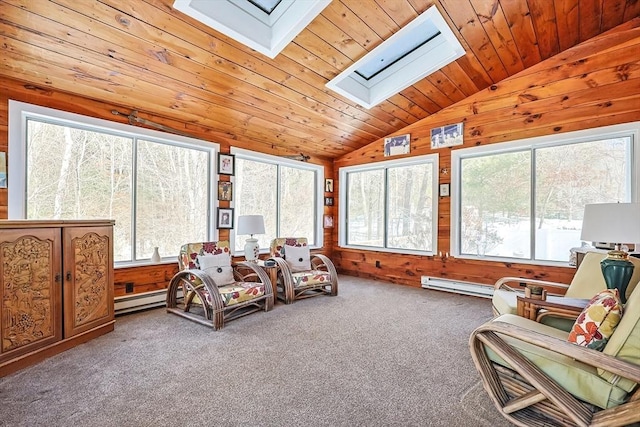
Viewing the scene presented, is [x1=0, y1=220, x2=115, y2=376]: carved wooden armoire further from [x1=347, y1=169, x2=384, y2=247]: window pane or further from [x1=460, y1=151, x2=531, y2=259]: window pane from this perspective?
[x1=460, y1=151, x2=531, y2=259]: window pane

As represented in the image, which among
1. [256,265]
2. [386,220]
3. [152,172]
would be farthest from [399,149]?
[152,172]

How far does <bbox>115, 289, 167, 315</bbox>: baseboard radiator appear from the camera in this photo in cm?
349

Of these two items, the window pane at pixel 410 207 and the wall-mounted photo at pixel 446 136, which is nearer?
the wall-mounted photo at pixel 446 136

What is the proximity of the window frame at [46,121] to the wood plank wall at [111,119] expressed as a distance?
0.04m

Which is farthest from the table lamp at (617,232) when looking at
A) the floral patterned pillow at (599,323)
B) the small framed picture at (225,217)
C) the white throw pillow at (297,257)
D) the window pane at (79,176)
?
the window pane at (79,176)

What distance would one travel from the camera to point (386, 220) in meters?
5.57

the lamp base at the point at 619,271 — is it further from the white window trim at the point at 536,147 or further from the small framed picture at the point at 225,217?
the small framed picture at the point at 225,217

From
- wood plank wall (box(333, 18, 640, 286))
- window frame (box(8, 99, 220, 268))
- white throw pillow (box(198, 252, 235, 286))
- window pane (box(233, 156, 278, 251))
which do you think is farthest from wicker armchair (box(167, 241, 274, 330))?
wood plank wall (box(333, 18, 640, 286))

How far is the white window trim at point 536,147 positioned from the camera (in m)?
3.33

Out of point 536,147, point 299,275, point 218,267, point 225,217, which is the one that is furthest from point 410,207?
point 218,267

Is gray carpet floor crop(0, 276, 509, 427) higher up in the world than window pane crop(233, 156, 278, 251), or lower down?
lower down

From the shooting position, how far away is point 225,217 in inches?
178

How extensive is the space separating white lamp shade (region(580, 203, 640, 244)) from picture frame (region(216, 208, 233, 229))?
4.08 m

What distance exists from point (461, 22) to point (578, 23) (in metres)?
1.41
